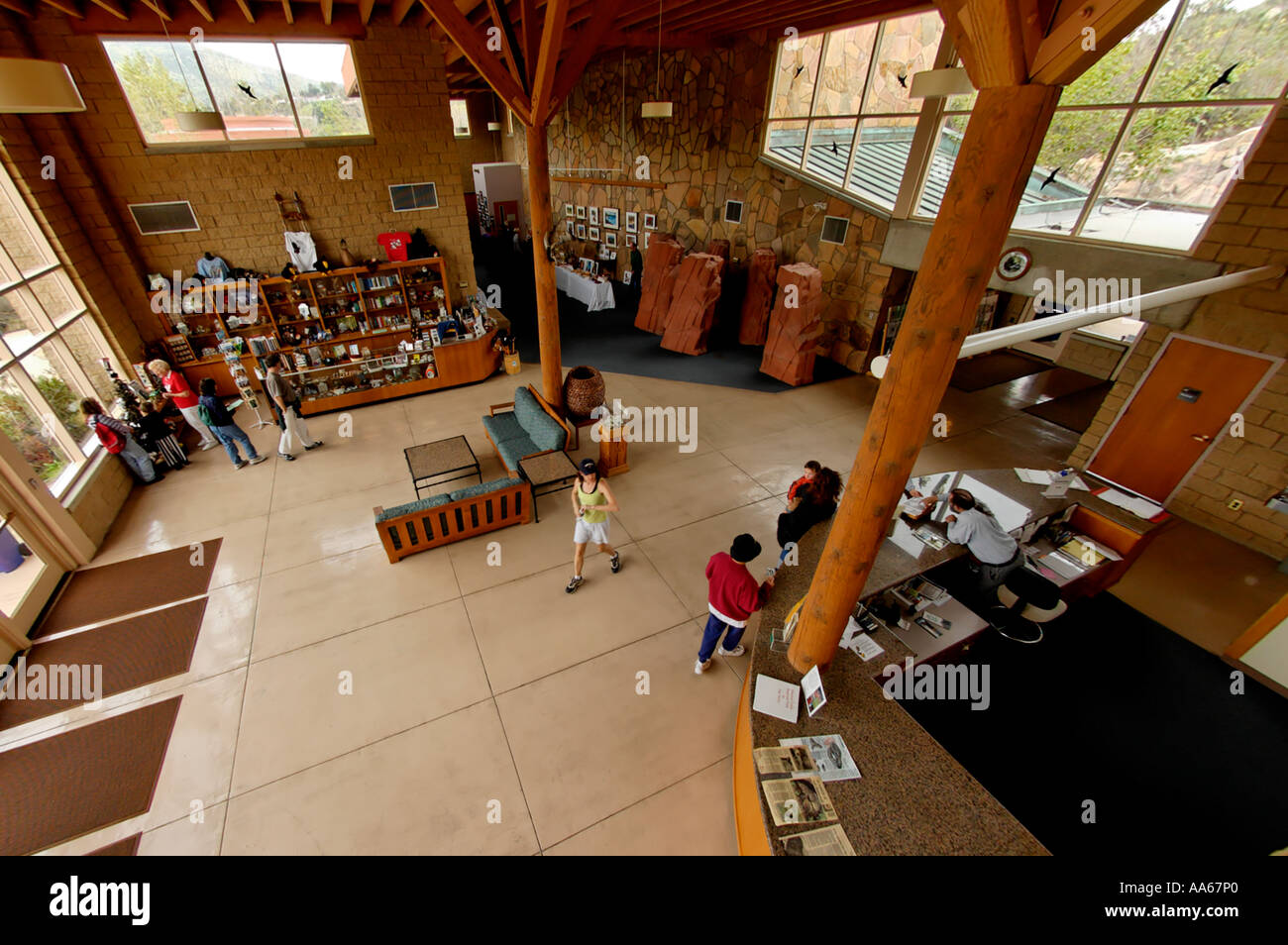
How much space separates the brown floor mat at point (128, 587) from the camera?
16.9 feet

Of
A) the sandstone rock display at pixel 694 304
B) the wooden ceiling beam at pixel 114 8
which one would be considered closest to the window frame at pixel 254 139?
the wooden ceiling beam at pixel 114 8

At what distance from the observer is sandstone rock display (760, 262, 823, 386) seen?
9.55m

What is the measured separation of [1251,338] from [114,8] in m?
14.6

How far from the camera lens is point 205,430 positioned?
7824 millimetres

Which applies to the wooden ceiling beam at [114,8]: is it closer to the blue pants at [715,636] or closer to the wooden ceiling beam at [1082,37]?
the wooden ceiling beam at [1082,37]

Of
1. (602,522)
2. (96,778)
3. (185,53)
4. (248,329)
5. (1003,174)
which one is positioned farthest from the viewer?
(248,329)

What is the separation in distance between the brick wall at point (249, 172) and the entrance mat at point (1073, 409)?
37.9 ft

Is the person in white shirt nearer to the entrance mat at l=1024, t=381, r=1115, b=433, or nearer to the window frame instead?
the entrance mat at l=1024, t=381, r=1115, b=433

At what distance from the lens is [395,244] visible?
31.8 feet

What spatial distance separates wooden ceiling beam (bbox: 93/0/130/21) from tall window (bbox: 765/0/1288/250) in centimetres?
1077

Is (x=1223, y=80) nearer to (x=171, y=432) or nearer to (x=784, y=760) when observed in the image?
(x=784, y=760)
